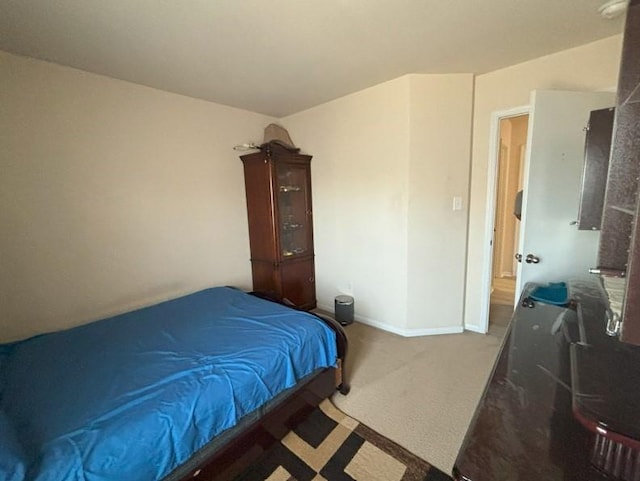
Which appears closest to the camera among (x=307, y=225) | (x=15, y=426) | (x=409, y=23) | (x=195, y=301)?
(x=15, y=426)

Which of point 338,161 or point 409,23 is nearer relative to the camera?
point 409,23

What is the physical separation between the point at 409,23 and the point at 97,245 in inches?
107

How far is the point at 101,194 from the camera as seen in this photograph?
2.17 meters

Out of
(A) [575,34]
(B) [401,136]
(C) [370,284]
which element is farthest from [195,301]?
(A) [575,34]

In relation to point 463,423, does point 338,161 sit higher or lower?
higher

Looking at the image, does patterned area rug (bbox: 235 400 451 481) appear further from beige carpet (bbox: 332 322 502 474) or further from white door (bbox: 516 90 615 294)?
white door (bbox: 516 90 615 294)

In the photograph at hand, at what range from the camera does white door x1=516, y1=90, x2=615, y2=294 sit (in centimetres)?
186

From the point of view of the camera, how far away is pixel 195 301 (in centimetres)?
231

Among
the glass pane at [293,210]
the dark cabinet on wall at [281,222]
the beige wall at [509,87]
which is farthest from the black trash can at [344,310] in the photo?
the beige wall at [509,87]

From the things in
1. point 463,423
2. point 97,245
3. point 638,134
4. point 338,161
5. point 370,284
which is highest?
point 338,161

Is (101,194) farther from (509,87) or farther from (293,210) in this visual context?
(509,87)

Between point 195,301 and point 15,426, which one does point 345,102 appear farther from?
point 15,426

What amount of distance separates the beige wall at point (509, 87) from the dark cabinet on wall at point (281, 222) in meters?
1.75

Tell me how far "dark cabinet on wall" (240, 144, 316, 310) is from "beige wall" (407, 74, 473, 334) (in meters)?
1.24
